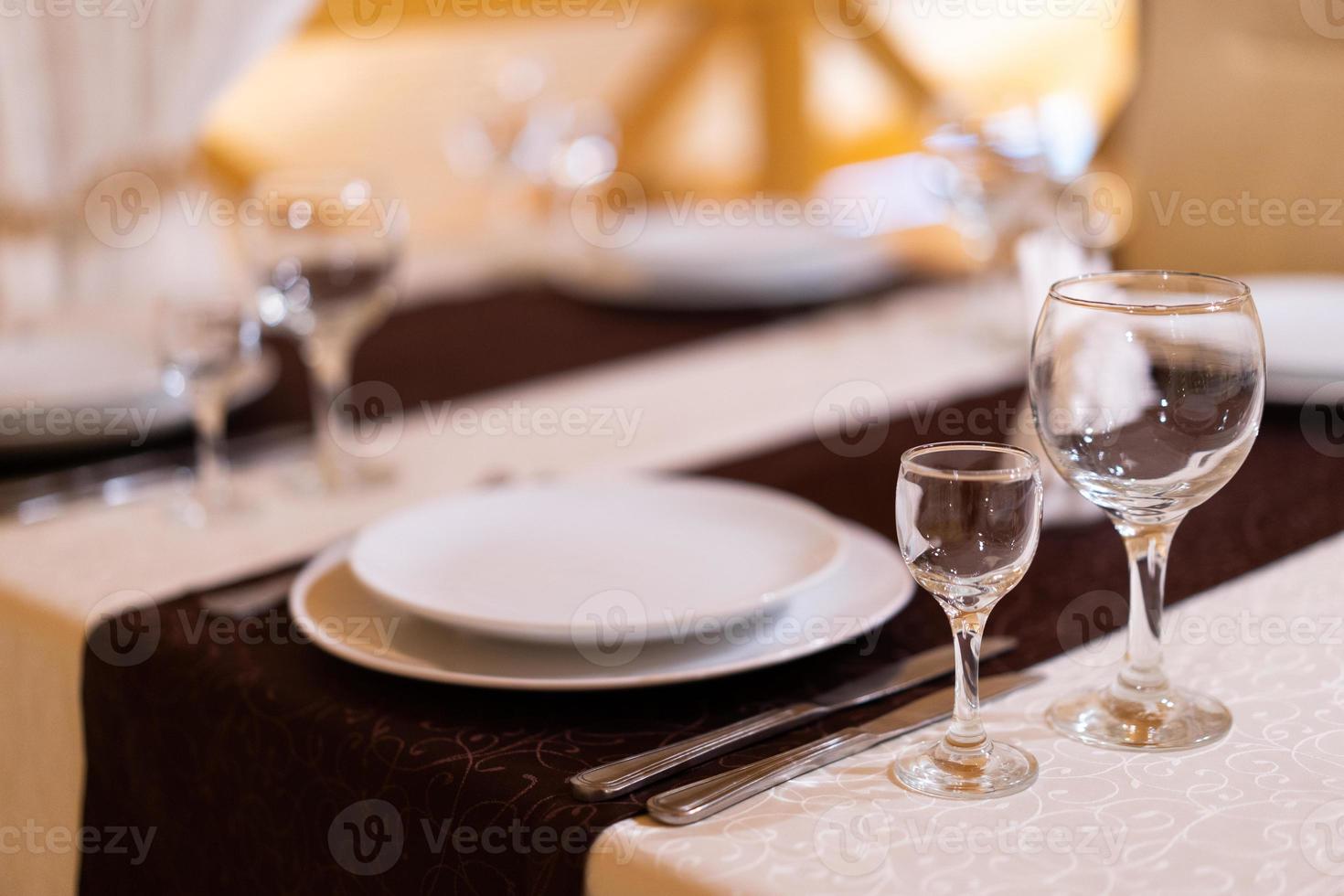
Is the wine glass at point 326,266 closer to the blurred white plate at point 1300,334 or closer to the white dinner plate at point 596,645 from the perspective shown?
the white dinner plate at point 596,645

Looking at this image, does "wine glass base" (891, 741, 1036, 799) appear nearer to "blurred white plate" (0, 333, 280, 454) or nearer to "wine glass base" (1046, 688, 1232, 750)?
"wine glass base" (1046, 688, 1232, 750)

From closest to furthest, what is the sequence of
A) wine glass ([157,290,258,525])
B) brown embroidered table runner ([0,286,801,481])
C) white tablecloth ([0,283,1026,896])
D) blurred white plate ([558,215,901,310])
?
white tablecloth ([0,283,1026,896]), wine glass ([157,290,258,525]), brown embroidered table runner ([0,286,801,481]), blurred white plate ([558,215,901,310])

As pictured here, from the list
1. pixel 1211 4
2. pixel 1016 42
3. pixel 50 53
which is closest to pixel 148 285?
pixel 50 53

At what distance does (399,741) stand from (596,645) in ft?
0.35

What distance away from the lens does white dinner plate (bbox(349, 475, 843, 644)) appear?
0.71 m

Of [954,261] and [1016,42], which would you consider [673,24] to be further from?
[954,261]

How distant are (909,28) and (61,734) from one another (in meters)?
4.98

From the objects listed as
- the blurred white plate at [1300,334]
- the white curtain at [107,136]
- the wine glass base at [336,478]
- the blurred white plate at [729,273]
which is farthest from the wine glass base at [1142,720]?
the white curtain at [107,136]

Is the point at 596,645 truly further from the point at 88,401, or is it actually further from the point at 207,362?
the point at 88,401

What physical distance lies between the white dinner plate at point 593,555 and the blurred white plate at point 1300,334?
453 mm

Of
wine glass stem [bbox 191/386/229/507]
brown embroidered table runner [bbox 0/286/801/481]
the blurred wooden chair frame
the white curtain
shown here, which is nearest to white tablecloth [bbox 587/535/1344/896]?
wine glass stem [bbox 191/386/229/507]

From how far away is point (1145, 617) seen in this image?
66 cm

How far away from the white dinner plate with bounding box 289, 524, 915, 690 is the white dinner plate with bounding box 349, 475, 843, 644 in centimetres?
2

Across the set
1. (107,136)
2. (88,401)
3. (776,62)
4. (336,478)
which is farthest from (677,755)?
(776,62)
